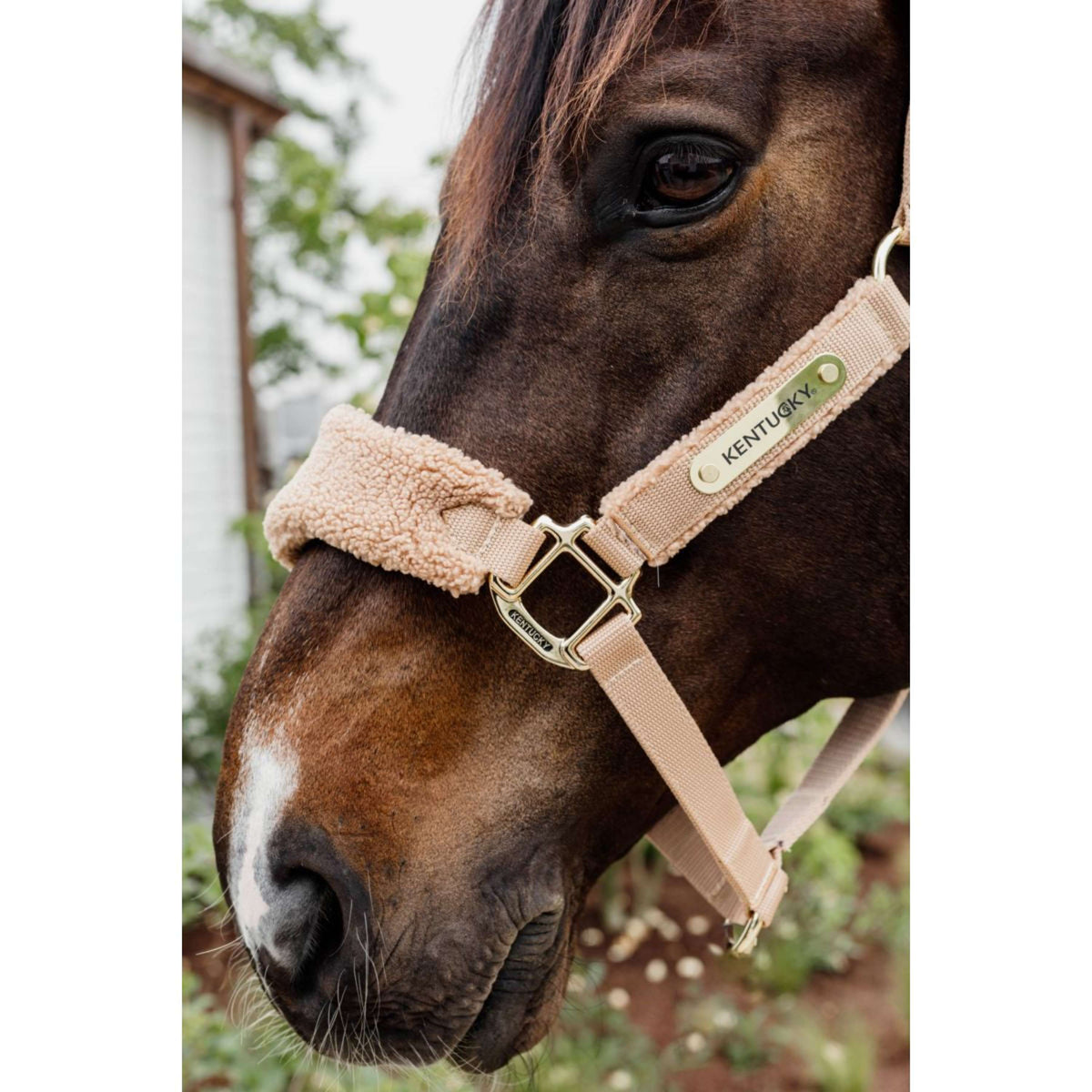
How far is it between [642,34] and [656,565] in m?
0.46

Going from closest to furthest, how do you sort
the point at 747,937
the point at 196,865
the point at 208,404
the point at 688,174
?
the point at 688,174
the point at 747,937
the point at 196,865
the point at 208,404

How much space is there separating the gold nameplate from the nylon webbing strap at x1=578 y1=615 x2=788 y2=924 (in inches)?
6.1

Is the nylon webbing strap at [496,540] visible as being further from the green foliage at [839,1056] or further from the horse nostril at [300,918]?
the green foliage at [839,1056]

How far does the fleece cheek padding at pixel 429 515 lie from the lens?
2.75ft

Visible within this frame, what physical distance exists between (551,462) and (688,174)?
0.90 ft

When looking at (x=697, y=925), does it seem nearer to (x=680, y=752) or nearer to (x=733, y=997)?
(x=733, y=997)

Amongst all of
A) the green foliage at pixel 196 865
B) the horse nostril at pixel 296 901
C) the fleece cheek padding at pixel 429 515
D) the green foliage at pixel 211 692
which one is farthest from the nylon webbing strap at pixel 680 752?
the green foliage at pixel 211 692

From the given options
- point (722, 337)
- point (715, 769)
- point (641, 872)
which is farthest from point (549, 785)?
point (641, 872)

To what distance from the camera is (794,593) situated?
0.93 m

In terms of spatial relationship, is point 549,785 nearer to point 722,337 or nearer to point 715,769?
point 715,769

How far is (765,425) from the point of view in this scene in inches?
33.4

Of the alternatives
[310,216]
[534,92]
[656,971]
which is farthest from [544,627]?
[310,216]
